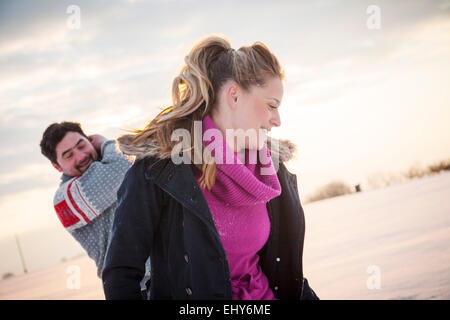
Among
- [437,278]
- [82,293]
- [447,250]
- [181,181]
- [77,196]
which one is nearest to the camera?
[181,181]

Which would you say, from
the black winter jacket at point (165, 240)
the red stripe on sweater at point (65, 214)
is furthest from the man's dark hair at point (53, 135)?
the black winter jacket at point (165, 240)

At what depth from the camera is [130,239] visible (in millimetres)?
1439

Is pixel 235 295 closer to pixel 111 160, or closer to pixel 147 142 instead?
pixel 147 142

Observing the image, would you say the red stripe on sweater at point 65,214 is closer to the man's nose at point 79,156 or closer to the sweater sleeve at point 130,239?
the man's nose at point 79,156

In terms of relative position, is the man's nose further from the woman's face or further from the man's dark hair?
the woman's face

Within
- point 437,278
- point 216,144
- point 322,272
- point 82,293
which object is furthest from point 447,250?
point 82,293

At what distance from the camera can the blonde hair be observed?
163 centimetres

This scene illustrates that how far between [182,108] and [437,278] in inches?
129

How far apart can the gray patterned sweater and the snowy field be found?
763 millimetres

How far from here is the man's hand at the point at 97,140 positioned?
111 inches

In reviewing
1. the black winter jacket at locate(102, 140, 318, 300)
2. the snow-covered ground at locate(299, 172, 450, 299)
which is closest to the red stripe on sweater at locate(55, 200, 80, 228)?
the black winter jacket at locate(102, 140, 318, 300)

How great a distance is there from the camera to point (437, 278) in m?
3.74

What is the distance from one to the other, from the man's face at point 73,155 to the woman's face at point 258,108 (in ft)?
4.39

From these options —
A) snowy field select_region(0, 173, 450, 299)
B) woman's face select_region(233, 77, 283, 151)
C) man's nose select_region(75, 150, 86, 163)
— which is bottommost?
snowy field select_region(0, 173, 450, 299)
